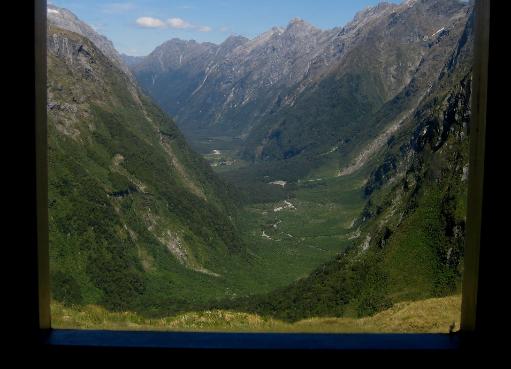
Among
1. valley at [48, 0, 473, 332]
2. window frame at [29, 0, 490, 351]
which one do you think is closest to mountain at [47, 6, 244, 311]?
valley at [48, 0, 473, 332]

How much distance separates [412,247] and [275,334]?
62.2m

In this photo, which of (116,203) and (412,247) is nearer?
(412,247)

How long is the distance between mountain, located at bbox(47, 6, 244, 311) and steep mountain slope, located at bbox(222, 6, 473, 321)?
24501 millimetres

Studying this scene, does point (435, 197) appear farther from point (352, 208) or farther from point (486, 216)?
point (352, 208)

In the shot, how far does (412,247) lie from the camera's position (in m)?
62.8

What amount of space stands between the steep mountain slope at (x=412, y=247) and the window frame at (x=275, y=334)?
1847 inches

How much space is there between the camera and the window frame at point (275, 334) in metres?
3.06

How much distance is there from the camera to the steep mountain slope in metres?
55.5

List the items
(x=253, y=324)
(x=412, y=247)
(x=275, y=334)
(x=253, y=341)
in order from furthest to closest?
(x=412, y=247) < (x=253, y=324) < (x=275, y=334) < (x=253, y=341)

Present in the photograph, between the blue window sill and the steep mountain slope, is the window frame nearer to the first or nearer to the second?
the blue window sill

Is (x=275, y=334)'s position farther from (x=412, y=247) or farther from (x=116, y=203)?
(x=116, y=203)

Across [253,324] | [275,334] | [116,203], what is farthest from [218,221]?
[275,334]

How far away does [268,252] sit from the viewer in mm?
134875

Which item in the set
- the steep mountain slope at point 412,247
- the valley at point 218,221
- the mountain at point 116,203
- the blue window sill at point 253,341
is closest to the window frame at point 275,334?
the blue window sill at point 253,341
